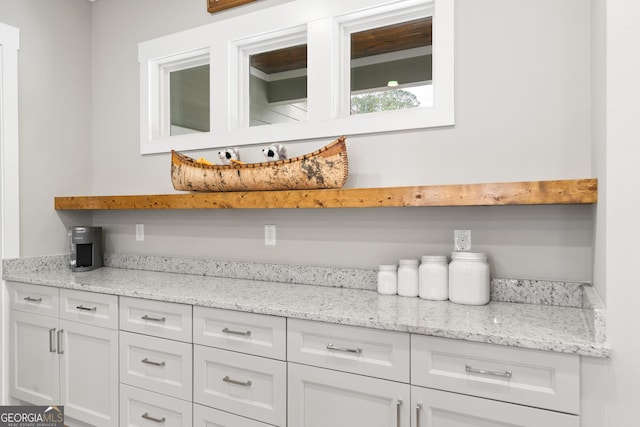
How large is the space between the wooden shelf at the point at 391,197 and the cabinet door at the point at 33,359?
0.83 metres

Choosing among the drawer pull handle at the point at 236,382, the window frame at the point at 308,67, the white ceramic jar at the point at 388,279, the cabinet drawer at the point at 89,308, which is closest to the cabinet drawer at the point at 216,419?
the drawer pull handle at the point at 236,382

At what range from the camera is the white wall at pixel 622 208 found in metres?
1.24

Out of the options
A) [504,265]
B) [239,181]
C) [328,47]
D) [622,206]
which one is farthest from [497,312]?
[328,47]

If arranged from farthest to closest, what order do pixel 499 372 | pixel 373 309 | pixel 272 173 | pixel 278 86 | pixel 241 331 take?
pixel 278 86, pixel 272 173, pixel 241 331, pixel 373 309, pixel 499 372

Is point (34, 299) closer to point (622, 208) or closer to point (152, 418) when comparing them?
point (152, 418)

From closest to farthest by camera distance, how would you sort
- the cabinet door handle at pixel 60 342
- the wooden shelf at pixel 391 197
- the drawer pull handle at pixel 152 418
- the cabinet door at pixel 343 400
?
1. the cabinet door at pixel 343 400
2. the wooden shelf at pixel 391 197
3. the drawer pull handle at pixel 152 418
4. the cabinet door handle at pixel 60 342

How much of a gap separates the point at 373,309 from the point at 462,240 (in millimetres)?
598

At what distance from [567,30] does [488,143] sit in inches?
22.2

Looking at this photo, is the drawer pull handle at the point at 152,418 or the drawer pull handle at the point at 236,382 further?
the drawer pull handle at the point at 152,418

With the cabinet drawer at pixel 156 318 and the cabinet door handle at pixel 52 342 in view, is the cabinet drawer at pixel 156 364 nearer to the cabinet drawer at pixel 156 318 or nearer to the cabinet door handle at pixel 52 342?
the cabinet drawer at pixel 156 318

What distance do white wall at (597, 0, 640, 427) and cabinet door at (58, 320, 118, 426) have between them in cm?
221

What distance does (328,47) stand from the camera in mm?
2375

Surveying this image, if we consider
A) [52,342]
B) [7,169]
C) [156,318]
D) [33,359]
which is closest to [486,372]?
[156,318]

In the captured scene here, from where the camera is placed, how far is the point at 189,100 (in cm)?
300
